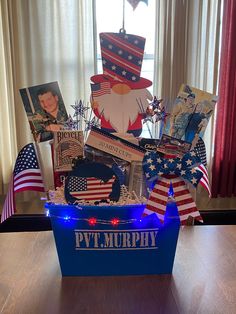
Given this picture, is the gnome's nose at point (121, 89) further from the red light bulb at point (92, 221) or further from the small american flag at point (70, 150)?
the red light bulb at point (92, 221)

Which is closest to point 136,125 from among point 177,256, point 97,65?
point 177,256

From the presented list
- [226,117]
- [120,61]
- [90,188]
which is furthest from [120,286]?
[226,117]

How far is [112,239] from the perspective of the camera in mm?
767

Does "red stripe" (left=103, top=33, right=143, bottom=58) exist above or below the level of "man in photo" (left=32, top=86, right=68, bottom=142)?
above

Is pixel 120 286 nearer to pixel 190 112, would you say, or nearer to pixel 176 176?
pixel 176 176

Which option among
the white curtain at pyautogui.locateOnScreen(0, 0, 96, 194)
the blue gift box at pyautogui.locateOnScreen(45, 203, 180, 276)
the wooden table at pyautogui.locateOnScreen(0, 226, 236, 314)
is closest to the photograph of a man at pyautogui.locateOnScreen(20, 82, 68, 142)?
the blue gift box at pyautogui.locateOnScreen(45, 203, 180, 276)

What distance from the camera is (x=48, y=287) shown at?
761 mm

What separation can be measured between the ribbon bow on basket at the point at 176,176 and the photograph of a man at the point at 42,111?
270mm

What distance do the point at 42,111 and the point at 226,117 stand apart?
2173 millimetres

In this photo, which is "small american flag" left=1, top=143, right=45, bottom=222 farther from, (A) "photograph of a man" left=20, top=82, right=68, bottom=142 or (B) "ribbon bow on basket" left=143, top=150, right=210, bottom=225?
(B) "ribbon bow on basket" left=143, top=150, right=210, bottom=225

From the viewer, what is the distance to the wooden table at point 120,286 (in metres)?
0.69

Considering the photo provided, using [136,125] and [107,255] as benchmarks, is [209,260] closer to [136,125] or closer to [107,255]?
[107,255]

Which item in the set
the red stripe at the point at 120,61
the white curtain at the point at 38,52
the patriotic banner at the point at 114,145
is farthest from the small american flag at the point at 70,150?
the white curtain at the point at 38,52

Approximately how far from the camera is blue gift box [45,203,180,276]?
2.44 feet
